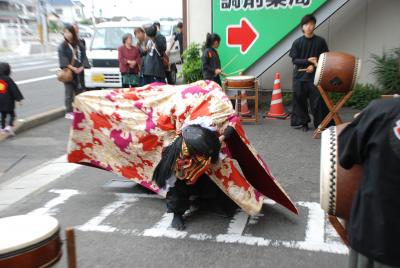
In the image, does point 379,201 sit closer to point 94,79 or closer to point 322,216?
point 322,216

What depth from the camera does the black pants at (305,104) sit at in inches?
282

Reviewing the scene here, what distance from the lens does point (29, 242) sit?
2164 mm

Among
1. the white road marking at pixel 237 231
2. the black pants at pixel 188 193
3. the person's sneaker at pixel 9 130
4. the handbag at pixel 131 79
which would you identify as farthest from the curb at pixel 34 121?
the black pants at pixel 188 193

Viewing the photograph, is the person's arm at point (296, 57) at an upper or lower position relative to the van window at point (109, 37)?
lower

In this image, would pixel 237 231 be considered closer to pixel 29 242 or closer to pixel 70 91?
pixel 29 242

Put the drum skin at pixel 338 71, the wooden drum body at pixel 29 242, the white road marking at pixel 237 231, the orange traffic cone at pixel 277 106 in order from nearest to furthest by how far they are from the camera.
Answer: the wooden drum body at pixel 29 242
the white road marking at pixel 237 231
the drum skin at pixel 338 71
the orange traffic cone at pixel 277 106

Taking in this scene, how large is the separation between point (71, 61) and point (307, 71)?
4.61 metres

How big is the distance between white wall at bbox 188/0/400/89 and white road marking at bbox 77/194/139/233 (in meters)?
5.58

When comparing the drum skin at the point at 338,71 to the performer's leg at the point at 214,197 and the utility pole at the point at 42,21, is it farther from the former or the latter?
the utility pole at the point at 42,21

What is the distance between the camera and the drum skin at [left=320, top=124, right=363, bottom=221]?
215cm

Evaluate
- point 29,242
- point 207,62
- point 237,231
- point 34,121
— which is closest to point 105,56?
point 34,121

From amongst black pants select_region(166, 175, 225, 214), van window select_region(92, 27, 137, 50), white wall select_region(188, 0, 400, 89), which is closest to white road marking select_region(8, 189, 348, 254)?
black pants select_region(166, 175, 225, 214)

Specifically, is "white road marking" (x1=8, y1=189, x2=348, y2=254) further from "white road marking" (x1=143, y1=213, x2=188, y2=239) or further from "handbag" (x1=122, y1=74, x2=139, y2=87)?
"handbag" (x1=122, y1=74, x2=139, y2=87)

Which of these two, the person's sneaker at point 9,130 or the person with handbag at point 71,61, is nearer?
the person's sneaker at point 9,130
